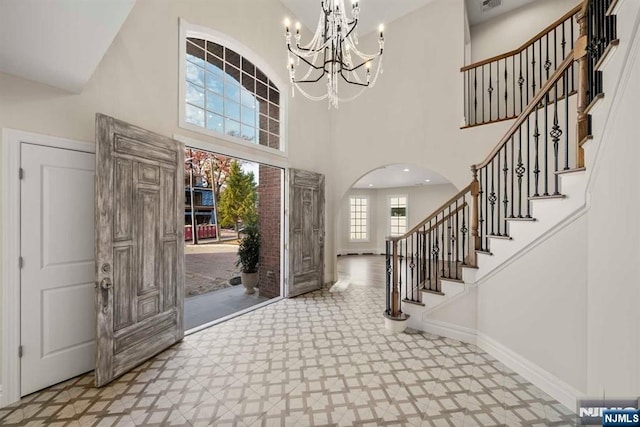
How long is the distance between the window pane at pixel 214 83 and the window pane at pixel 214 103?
77 mm

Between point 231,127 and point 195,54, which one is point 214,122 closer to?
point 231,127

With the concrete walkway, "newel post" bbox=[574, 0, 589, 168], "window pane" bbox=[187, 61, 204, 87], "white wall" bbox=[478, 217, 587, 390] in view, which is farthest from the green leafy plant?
"newel post" bbox=[574, 0, 589, 168]

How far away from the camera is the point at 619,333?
5.02ft

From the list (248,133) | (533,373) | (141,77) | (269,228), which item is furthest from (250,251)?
(533,373)

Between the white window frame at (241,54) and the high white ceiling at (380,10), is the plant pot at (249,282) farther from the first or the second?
the high white ceiling at (380,10)

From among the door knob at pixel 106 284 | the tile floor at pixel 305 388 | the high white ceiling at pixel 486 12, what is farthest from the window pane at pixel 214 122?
the high white ceiling at pixel 486 12

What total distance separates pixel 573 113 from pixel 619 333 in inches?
110

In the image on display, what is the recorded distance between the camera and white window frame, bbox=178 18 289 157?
3270 mm

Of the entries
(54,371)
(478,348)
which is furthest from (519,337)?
(54,371)

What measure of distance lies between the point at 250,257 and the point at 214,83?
3.27 metres

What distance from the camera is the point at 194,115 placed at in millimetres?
3518

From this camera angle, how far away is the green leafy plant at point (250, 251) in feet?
18.0

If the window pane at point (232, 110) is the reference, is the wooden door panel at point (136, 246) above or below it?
below

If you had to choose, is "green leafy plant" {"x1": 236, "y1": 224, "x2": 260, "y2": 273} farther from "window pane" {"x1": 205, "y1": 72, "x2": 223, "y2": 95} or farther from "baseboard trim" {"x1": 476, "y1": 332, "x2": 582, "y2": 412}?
"baseboard trim" {"x1": 476, "y1": 332, "x2": 582, "y2": 412}
